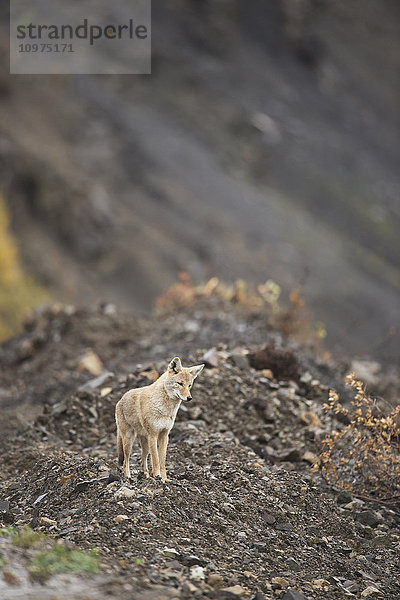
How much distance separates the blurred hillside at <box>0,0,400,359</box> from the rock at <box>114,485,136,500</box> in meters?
20.1

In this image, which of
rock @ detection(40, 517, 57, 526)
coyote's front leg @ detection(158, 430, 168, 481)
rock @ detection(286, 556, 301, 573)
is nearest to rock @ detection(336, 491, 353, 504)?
rock @ detection(286, 556, 301, 573)

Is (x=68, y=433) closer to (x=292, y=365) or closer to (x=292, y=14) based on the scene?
(x=292, y=365)

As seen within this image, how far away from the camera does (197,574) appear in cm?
499

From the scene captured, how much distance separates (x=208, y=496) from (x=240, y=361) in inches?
133

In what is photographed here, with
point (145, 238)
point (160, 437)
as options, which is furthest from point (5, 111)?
point (160, 437)

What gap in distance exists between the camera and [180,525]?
5.70 m

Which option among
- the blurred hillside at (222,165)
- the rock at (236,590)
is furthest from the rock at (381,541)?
the blurred hillside at (222,165)

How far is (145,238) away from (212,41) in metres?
25.5

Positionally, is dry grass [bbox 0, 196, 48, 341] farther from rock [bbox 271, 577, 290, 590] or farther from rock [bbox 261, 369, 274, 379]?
rock [bbox 271, 577, 290, 590]

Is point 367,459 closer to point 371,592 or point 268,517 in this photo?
point 268,517

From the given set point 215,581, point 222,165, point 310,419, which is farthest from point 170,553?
point 222,165

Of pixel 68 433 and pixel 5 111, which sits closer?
pixel 68 433

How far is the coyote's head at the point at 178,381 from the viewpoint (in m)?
5.82

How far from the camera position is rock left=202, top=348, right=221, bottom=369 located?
9156mm
